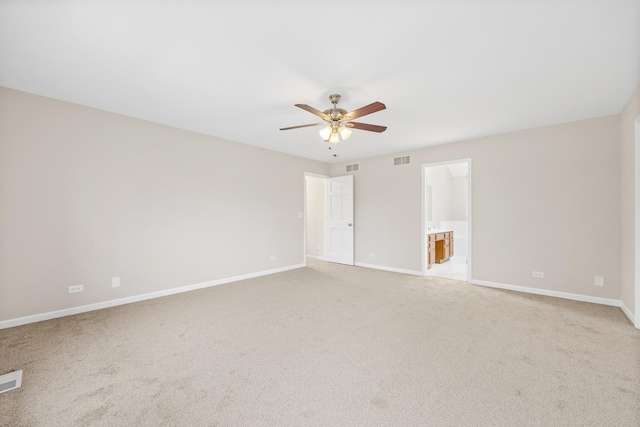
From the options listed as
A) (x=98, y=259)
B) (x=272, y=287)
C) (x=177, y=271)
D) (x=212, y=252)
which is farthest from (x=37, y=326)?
(x=272, y=287)

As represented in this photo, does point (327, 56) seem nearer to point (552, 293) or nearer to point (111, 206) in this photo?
point (111, 206)

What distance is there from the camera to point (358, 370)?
2.06 m

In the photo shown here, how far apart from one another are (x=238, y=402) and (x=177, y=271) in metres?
3.05

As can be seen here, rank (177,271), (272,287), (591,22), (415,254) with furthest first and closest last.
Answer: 1. (415,254)
2. (272,287)
3. (177,271)
4. (591,22)

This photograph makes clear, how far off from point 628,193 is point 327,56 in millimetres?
4061

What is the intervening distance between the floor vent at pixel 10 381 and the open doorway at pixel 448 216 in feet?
20.6

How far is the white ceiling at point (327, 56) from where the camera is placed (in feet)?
5.89

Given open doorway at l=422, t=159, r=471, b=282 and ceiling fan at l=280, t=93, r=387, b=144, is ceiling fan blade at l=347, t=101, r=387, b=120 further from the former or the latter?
open doorway at l=422, t=159, r=471, b=282

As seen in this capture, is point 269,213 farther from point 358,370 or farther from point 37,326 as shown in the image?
point 358,370

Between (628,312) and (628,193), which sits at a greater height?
(628,193)

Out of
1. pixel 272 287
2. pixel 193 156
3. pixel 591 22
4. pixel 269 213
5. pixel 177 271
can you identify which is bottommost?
pixel 272 287

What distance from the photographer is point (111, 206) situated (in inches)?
139

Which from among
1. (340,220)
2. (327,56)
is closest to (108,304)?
(327,56)

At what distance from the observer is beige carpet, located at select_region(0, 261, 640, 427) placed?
5.27 ft
